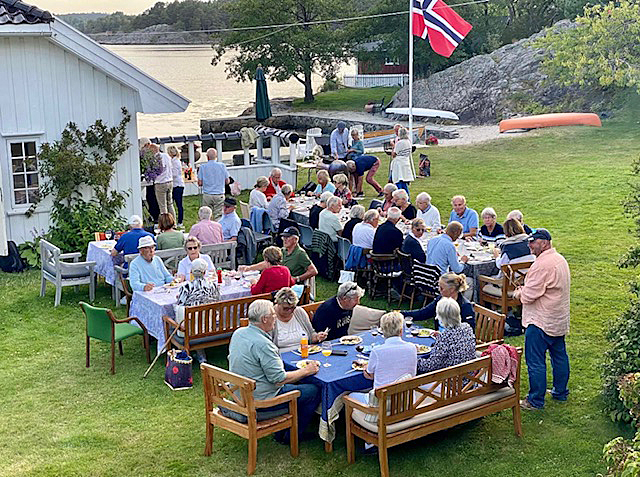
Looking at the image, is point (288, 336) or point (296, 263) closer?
point (288, 336)

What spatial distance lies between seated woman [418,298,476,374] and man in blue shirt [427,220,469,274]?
3327mm

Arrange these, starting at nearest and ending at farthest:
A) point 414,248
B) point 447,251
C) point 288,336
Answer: point 288,336, point 447,251, point 414,248

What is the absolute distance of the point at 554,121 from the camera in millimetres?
29469

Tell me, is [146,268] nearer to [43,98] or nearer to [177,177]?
[43,98]

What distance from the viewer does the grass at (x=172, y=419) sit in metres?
7.38

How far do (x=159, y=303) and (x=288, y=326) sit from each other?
2248mm

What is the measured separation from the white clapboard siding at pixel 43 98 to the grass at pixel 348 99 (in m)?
35.6

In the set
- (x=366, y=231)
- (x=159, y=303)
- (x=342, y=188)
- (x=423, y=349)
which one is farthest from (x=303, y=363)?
(x=342, y=188)

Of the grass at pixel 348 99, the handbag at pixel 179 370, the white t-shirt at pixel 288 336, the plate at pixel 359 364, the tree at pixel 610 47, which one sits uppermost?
the tree at pixel 610 47

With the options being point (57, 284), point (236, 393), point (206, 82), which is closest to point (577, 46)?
point (57, 284)

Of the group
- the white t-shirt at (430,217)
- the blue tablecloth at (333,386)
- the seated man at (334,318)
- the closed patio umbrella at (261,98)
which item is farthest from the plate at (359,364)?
the closed patio umbrella at (261,98)

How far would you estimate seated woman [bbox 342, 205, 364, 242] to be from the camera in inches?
499

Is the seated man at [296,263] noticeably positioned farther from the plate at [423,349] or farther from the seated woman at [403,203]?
the plate at [423,349]

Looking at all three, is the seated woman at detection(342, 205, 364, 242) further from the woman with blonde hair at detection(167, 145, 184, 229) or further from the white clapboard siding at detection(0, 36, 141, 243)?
the woman with blonde hair at detection(167, 145, 184, 229)
